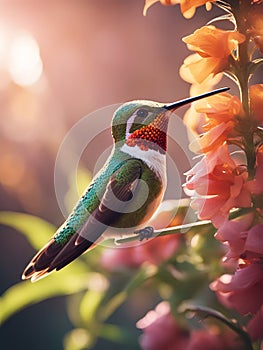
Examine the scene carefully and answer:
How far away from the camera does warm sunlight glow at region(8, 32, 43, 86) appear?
77.4 inches

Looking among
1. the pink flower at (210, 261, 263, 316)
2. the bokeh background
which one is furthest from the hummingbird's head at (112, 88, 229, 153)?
the bokeh background

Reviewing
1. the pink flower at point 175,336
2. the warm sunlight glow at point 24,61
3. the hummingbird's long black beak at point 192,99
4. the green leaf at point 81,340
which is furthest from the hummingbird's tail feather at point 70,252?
the warm sunlight glow at point 24,61

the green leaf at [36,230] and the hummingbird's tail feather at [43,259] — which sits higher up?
the hummingbird's tail feather at [43,259]

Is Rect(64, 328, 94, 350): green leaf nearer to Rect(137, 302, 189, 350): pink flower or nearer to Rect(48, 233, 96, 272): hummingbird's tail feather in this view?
Rect(137, 302, 189, 350): pink flower

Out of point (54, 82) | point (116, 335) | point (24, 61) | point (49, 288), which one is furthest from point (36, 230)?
point (54, 82)

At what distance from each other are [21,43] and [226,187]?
1721 millimetres

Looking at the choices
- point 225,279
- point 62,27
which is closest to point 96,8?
point 62,27

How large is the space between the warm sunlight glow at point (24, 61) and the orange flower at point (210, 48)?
58.3 inches

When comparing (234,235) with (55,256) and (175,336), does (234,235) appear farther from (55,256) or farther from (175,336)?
(175,336)

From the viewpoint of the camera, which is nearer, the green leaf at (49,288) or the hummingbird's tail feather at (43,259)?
the hummingbird's tail feather at (43,259)

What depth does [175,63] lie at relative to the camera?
2.07m

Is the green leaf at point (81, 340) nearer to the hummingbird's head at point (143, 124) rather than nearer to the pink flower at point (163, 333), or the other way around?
the pink flower at point (163, 333)

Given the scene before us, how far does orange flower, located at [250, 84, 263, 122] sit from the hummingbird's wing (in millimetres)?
95

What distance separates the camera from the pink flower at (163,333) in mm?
812
